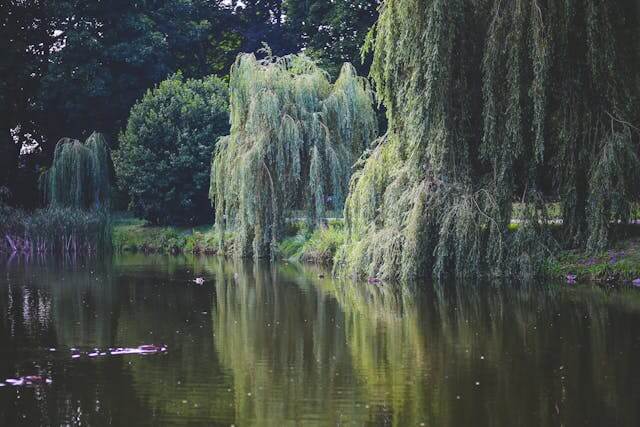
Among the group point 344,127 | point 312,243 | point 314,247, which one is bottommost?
point 314,247

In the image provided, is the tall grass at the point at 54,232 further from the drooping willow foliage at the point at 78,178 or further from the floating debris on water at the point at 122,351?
the floating debris on water at the point at 122,351

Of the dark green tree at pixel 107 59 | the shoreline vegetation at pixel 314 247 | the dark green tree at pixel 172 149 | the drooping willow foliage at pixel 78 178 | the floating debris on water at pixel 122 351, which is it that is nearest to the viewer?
the floating debris on water at pixel 122 351

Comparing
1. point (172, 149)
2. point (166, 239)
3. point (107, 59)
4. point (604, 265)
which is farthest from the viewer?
point (107, 59)

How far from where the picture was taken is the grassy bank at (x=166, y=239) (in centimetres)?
3159

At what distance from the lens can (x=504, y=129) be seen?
57.5 ft

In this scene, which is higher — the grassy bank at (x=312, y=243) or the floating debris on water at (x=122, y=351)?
the grassy bank at (x=312, y=243)

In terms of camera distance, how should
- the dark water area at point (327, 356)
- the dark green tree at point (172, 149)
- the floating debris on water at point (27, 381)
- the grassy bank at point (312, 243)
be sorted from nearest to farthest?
1. the dark water area at point (327, 356)
2. the floating debris on water at point (27, 381)
3. the grassy bank at point (312, 243)
4. the dark green tree at point (172, 149)

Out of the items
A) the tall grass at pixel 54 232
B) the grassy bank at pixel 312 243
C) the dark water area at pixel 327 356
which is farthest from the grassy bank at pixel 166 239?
the dark water area at pixel 327 356

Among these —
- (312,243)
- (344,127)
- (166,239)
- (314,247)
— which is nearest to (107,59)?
(166,239)

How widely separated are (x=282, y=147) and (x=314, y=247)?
2821 mm

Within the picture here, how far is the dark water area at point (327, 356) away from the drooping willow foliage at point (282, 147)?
7340 millimetres

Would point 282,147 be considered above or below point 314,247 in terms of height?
above

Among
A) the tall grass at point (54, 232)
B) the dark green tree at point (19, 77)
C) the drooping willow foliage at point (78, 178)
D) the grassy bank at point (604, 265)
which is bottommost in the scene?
the grassy bank at point (604, 265)

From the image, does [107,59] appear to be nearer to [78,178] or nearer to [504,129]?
[78,178]
